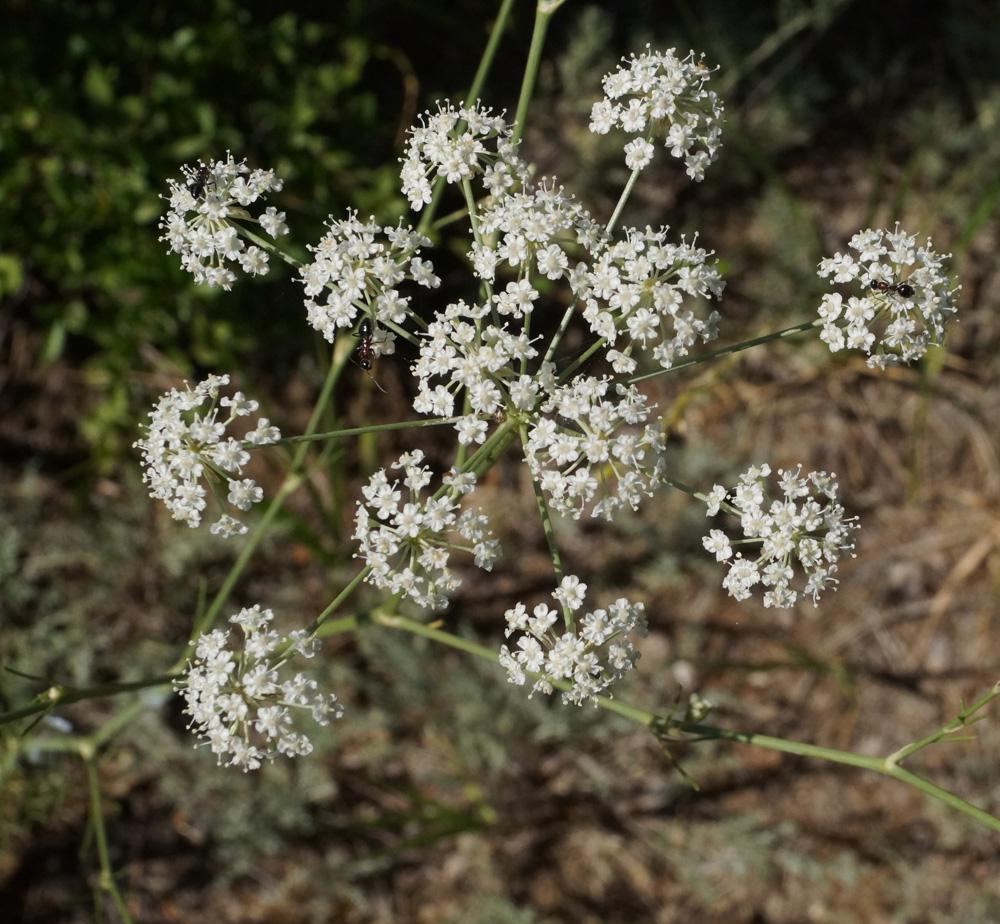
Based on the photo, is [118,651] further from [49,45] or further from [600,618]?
[600,618]

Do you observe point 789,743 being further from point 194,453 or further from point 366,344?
point 194,453

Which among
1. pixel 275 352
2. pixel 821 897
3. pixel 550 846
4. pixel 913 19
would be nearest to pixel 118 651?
pixel 275 352

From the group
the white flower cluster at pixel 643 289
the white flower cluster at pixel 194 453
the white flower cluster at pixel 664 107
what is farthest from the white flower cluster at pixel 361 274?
the white flower cluster at pixel 664 107

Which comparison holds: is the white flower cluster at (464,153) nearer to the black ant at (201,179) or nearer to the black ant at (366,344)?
the black ant at (366,344)

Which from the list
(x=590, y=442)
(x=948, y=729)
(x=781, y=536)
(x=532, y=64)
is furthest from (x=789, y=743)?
(x=532, y=64)

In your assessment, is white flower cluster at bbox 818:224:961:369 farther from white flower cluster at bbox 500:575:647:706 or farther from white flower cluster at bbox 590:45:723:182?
white flower cluster at bbox 500:575:647:706

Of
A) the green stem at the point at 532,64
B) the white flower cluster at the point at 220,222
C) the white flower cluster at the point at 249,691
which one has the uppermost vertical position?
the green stem at the point at 532,64
